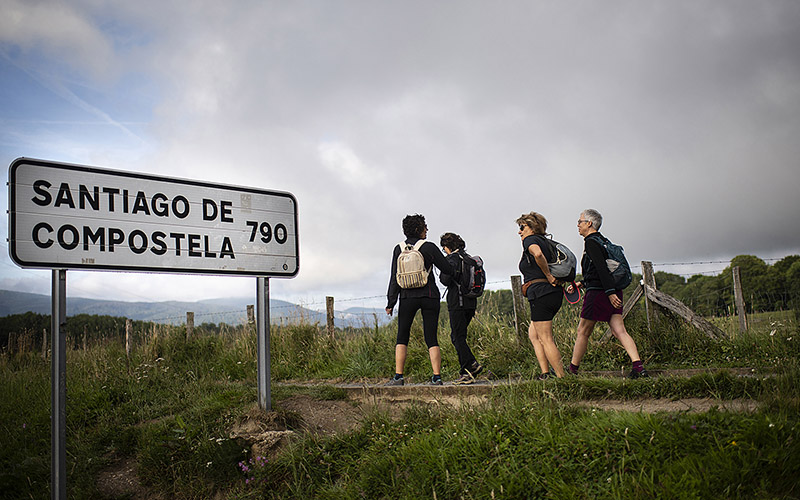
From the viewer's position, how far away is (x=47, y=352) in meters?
13.4

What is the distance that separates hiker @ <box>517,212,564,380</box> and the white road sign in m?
2.85

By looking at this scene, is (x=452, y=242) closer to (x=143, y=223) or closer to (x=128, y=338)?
(x=143, y=223)

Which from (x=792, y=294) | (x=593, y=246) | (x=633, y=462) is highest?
(x=593, y=246)

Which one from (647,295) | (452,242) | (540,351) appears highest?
(452,242)

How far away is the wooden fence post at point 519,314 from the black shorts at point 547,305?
2.29 meters

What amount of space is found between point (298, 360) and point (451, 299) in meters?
4.12

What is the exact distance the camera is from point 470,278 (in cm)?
745

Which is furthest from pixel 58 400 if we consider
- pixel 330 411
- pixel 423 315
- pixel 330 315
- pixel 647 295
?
pixel 647 295

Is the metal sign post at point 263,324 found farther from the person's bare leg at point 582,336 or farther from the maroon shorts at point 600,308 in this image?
the maroon shorts at point 600,308

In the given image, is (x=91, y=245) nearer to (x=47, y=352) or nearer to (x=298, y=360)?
(x=298, y=360)

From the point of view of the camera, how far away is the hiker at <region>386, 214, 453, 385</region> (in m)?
6.99

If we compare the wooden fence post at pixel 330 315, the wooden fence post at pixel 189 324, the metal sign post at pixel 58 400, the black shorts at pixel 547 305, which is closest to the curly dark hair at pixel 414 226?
the black shorts at pixel 547 305

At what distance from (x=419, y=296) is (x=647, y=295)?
13.5 ft

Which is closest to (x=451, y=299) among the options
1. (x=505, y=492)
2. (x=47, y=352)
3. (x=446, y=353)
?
(x=446, y=353)
